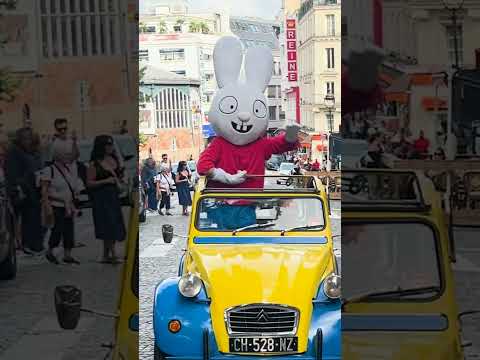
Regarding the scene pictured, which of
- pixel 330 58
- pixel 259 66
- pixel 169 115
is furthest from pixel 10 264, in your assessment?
pixel 330 58

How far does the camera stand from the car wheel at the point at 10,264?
2.96 m

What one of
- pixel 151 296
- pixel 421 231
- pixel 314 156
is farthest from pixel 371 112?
pixel 151 296

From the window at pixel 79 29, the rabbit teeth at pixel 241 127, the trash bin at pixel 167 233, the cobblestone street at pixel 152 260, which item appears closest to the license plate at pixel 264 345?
the cobblestone street at pixel 152 260

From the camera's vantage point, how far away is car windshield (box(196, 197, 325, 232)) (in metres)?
2.89

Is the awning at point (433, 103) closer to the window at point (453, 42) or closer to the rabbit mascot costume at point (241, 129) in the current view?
the window at point (453, 42)

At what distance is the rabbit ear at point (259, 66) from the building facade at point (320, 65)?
0.11 m

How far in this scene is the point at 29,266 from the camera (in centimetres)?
299

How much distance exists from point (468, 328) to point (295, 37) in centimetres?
121

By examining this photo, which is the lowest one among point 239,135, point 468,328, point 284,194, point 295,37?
point 468,328

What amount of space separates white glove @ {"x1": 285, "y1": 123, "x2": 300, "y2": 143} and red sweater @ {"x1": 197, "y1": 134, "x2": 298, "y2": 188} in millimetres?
15

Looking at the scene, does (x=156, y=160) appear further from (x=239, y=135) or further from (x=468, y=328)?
(x=468, y=328)

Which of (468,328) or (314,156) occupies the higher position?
(314,156)

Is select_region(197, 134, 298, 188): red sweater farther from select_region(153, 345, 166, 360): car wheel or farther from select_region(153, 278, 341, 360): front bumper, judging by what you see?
select_region(153, 345, 166, 360): car wheel

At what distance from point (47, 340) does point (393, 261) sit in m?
1.30
